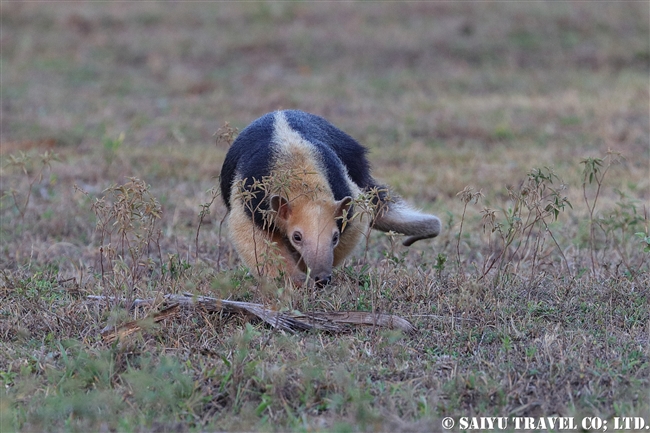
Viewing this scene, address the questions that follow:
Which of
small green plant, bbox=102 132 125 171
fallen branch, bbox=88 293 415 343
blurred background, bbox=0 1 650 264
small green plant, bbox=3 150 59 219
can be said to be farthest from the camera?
blurred background, bbox=0 1 650 264

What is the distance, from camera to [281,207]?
16.1 ft

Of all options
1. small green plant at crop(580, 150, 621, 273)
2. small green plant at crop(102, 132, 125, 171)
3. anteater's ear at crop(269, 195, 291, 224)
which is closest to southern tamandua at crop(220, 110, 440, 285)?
anteater's ear at crop(269, 195, 291, 224)

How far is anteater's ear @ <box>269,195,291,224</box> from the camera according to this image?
4805 mm

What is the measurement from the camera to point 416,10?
1672 centimetres

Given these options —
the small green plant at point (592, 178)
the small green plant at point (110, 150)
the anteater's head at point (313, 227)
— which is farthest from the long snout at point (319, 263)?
the small green plant at point (110, 150)

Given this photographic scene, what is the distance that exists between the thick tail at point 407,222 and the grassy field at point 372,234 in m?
0.15

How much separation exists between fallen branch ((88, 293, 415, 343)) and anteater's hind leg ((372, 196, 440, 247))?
1.39 metres

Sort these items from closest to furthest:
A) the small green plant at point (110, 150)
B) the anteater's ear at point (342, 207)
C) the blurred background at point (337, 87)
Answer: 1. the anteater's ear at point (342, 207)
2. the small green plant at point (110, 150)
3. the blurred background at point (337, 87)

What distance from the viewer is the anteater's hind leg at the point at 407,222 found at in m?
5.84

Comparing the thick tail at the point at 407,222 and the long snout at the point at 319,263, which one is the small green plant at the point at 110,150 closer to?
the thick tail at the point at 407,222

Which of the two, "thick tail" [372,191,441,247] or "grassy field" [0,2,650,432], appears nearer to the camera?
"grassy field" [0,2,650,432]

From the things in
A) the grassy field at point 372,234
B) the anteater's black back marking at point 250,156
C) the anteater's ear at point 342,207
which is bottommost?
the grassy field at point 372,234

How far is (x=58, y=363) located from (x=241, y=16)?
43.5ft

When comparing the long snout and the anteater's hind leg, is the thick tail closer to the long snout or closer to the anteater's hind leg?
the anteater's hind leg
